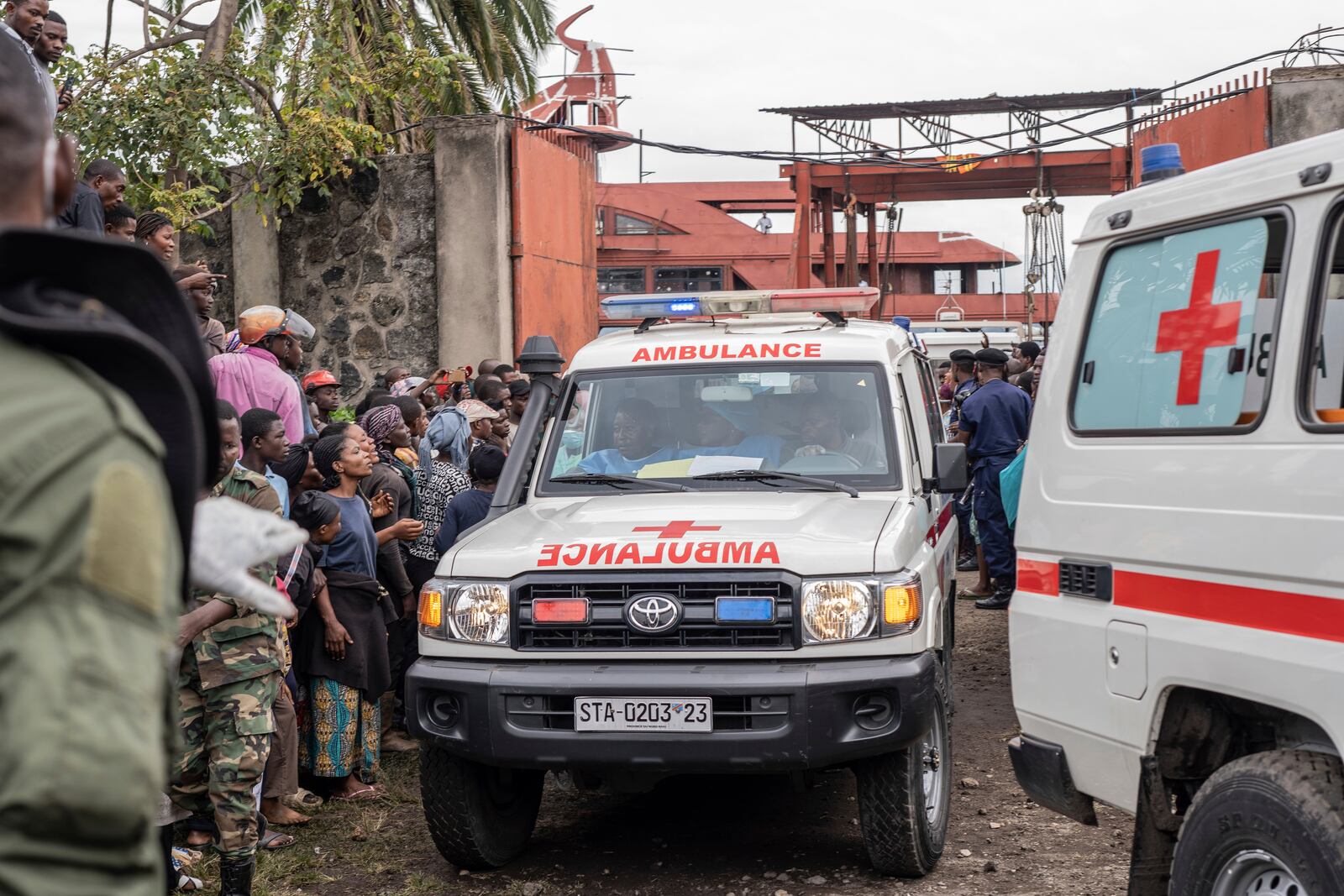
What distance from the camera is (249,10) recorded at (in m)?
16.1

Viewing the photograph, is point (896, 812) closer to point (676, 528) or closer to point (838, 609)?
point (838, 609)

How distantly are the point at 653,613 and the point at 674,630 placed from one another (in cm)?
9

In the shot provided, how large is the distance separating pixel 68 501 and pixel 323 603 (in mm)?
4849

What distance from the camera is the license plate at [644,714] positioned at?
4.66 m

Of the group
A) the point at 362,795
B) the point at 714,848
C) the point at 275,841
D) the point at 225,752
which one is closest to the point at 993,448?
the point at 714,848

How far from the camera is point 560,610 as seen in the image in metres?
4.86

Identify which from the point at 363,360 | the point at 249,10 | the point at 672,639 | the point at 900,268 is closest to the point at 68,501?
the point at 672,639

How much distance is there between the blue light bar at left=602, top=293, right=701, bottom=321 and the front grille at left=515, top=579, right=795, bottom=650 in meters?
2.29

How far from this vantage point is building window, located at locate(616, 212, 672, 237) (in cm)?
3875

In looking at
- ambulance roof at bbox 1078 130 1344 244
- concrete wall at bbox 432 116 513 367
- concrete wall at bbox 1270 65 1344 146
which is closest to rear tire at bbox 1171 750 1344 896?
ambulance roof at bbox 1078 130 1344 244

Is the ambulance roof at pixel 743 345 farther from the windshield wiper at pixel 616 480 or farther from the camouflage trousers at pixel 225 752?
the camouflage trousers at pixel 225 752

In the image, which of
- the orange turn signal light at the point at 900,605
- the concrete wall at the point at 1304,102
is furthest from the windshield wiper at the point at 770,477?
the concrete wall at the point at 1304,102

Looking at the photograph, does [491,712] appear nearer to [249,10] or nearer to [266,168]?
[266,168]

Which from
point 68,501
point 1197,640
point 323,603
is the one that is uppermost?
point 68,501
